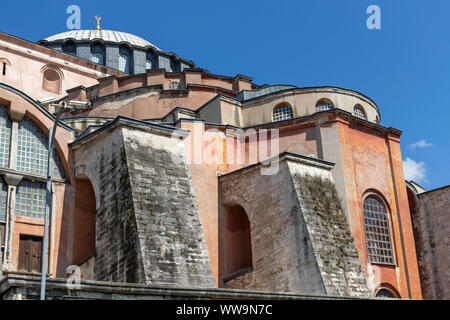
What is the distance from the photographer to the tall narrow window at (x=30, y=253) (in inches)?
685

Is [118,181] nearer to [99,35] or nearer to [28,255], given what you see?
[28,255]

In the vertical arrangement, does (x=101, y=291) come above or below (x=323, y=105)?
below

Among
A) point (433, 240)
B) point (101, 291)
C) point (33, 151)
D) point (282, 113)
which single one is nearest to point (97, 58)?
point (282, 113)

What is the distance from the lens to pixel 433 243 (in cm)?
2448

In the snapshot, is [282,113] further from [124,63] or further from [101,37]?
[101,37]

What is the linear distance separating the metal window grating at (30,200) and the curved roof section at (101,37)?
58.7 ft

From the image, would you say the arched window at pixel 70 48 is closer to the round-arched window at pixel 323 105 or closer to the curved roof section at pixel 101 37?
the curved roof section at pixel 101 37

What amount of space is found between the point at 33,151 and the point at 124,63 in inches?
665

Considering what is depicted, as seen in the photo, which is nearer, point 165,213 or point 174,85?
point 165,213

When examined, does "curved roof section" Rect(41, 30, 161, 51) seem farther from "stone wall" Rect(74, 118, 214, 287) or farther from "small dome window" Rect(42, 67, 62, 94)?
"stone wall" Rect(74, 118, 214, 287)

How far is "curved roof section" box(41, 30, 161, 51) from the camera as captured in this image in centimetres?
3538

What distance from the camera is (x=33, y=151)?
18844 millimetres
